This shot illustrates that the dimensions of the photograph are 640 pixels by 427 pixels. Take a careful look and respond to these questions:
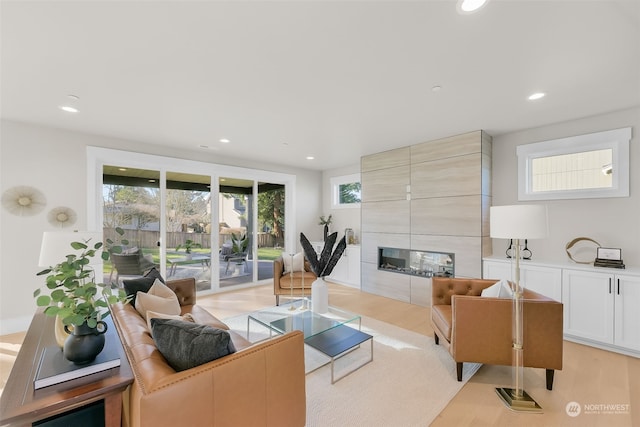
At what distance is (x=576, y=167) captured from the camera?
3.30m

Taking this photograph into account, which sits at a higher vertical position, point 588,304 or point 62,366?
point 62,366

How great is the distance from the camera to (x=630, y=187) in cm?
293

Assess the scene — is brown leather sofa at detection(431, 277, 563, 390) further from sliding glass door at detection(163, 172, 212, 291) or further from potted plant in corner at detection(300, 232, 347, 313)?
sliding glass door at detection(163, 172, 212, 291)

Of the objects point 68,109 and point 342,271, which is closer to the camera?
point 68,109

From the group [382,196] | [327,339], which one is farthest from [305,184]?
[327,339]

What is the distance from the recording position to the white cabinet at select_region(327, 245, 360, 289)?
540cm

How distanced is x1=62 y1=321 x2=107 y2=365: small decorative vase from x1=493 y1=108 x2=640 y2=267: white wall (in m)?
4.39

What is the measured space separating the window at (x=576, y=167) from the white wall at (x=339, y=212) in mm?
2882

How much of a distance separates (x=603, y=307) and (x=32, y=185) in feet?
22.1

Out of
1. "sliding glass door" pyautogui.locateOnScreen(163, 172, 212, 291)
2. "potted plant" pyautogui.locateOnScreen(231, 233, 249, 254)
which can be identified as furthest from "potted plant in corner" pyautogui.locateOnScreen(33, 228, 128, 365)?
"potted plant" pyautogui.locateOnScreen(231, 233, 249, 254)

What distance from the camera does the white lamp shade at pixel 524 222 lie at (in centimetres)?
193

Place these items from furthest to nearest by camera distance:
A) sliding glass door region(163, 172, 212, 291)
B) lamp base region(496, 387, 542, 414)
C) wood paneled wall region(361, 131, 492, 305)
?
sliding glass door region(163, 172, 212, 291)
wood paneled wall region(361, 131, 492, 305)
lamp base region(496, 387, 542, 414)

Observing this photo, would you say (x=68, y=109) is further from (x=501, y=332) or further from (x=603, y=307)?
(x=603, y=307)

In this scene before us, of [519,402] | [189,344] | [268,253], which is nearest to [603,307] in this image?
[519,402]
